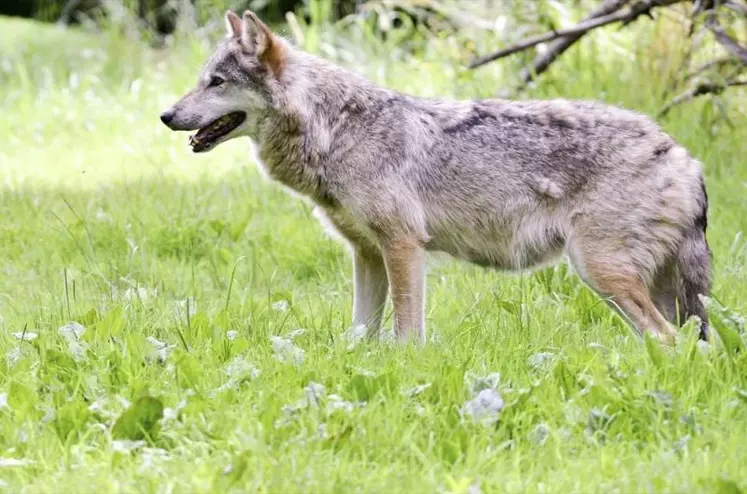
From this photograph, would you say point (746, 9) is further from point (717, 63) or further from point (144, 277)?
point (144, 277)

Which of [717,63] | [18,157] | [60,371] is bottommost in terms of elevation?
[18,157]

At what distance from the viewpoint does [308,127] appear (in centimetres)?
580

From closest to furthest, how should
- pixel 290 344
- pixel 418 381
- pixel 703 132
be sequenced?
pixel 418 381 < pixel 290 344 < pixel 703 132

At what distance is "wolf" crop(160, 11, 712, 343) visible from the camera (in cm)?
552

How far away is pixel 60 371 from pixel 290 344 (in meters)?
0.93

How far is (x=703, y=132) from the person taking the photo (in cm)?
865

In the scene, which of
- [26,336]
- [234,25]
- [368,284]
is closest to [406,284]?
[368,284]

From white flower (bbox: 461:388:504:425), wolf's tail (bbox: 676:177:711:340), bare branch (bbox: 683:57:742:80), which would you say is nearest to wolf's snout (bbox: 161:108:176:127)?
white flower (bbox: 461:388:504:425)

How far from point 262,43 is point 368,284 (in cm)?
130

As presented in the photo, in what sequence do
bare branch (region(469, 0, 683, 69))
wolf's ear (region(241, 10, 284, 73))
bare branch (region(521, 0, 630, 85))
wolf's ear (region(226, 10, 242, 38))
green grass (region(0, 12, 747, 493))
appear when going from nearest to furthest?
green grass (region(0, 12, 747, 493)) → wolf's ear (region(241, 10, 284, 73)) → wolf's ear (region(226, 10, 242, 38)) → bare branch (region(469, 0, 683, 69)) → bare branch (region(521, 0, 630, 85))

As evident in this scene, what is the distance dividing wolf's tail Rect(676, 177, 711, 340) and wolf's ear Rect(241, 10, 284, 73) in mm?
2127

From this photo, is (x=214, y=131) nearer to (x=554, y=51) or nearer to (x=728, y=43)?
(x=554, y=51)

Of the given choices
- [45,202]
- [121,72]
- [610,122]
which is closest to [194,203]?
[45,202]

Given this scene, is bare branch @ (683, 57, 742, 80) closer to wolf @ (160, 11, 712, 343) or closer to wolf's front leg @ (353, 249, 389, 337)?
wolf @ (160, 11, 712, 343)
